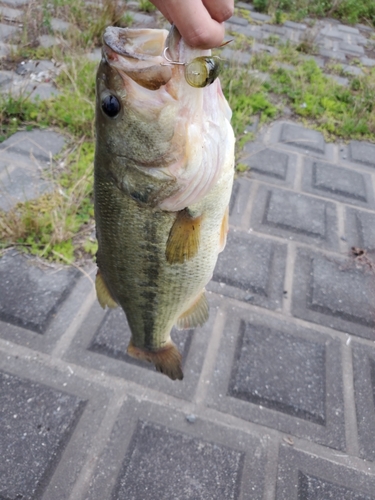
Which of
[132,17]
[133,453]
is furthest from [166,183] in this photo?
[132,17]

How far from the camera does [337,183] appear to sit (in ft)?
11.0

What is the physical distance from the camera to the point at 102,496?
5.20 feet

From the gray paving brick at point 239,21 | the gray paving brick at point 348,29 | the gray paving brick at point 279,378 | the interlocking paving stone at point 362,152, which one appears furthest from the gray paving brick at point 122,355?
the gray paving brick at point 348,29

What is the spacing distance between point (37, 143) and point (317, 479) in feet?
9.27

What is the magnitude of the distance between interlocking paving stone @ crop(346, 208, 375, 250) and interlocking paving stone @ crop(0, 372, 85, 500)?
6.87 feet

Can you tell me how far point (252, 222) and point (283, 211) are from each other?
0.29 metres

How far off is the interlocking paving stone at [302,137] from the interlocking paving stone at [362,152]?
0.27m

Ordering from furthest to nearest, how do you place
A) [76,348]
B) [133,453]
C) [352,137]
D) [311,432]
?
[352,137] → [76,348] → [311,432] → [133,453]

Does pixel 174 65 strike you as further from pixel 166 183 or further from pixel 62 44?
pixel 62 44

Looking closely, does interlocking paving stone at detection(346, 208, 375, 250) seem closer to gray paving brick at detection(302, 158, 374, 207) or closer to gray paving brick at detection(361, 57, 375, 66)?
gray paving brick at detection(302, 158, 374, 207)

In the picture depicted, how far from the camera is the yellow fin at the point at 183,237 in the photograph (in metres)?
1.16

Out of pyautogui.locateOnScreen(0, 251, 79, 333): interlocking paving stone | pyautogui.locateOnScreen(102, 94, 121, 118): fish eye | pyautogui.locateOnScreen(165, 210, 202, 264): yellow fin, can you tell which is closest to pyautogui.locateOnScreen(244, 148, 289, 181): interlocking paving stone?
pyautogui.locateOnScreen(0, 251, 79, 333): interlocking paving stone

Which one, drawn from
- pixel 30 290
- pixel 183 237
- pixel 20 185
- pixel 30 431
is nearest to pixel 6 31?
pixel 20 185

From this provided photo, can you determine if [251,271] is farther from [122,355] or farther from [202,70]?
[202,70]
